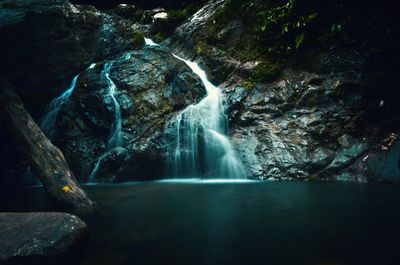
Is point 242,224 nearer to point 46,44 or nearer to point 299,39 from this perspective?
point 299,39

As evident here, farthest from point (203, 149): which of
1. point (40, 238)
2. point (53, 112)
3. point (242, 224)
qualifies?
point (40, 238)

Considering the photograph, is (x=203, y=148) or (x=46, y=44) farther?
(x=46, y=44)

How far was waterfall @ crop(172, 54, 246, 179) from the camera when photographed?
29.6ft

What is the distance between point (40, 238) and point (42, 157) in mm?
2996

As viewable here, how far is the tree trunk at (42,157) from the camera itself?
547 cm

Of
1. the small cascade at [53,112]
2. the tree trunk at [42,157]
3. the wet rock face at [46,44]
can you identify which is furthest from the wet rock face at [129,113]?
the tree trunk at [42,157]

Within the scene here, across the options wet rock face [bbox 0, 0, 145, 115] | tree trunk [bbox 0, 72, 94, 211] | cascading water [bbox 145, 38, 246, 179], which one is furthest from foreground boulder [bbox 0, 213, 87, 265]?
wet rock face [bbox 0, 0, 145, 115]

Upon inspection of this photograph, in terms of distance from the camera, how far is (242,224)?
185 inches

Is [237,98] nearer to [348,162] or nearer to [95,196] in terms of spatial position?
[348,162]

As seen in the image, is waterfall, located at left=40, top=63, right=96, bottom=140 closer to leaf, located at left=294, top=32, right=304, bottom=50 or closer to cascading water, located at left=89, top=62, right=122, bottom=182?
cascading water, located at left=89, top=62, right=122, bottom=182

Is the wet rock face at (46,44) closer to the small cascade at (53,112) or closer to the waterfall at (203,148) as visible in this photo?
the small cascade at (53,112)

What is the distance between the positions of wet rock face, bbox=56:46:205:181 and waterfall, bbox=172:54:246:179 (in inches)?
18.2

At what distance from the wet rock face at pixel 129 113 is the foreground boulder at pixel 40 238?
5.19 m

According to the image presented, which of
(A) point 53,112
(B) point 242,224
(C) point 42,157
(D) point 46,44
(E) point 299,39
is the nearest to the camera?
(B) point 242,224
